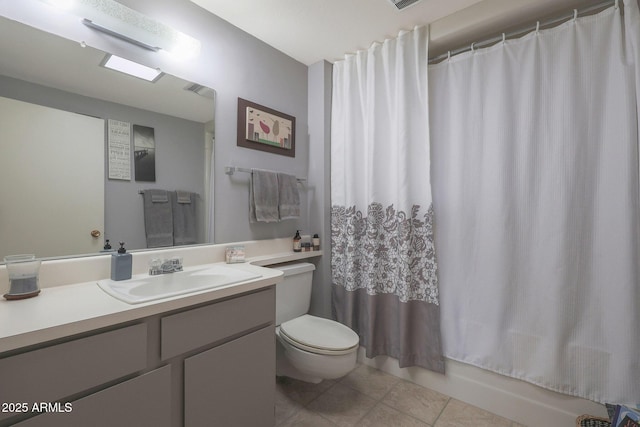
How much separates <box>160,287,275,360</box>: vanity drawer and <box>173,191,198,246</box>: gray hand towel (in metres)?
0.62

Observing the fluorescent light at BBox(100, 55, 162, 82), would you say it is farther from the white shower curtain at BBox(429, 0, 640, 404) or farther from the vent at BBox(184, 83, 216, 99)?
the white shower curtain at BBox(429, 0, 640, 404)

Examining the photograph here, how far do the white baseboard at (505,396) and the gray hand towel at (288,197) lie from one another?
1384 mm

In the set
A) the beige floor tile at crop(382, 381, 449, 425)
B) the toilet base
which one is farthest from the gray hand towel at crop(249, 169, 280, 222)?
the beige floor tile at crop(382, 381, 449, 425)

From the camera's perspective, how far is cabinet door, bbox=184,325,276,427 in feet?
3.36

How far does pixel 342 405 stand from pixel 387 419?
10.6 inches

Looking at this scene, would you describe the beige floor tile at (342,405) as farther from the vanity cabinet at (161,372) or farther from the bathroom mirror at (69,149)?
the bathroom mirror at (69,149)

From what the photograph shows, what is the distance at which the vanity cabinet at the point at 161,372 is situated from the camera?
722 mm

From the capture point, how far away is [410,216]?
1784mm

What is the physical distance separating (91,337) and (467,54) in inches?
89.8

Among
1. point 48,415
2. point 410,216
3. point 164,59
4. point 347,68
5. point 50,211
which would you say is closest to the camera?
point 48,415

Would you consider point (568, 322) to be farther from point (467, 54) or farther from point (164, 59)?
point (164, 59)

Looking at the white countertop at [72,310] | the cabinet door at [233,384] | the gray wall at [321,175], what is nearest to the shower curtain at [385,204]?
the gray wall at [321,175]

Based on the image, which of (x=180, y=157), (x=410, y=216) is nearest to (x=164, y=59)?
(x=180, y=157)

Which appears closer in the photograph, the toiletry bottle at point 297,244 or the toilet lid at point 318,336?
the toilet lid at point 318,336
